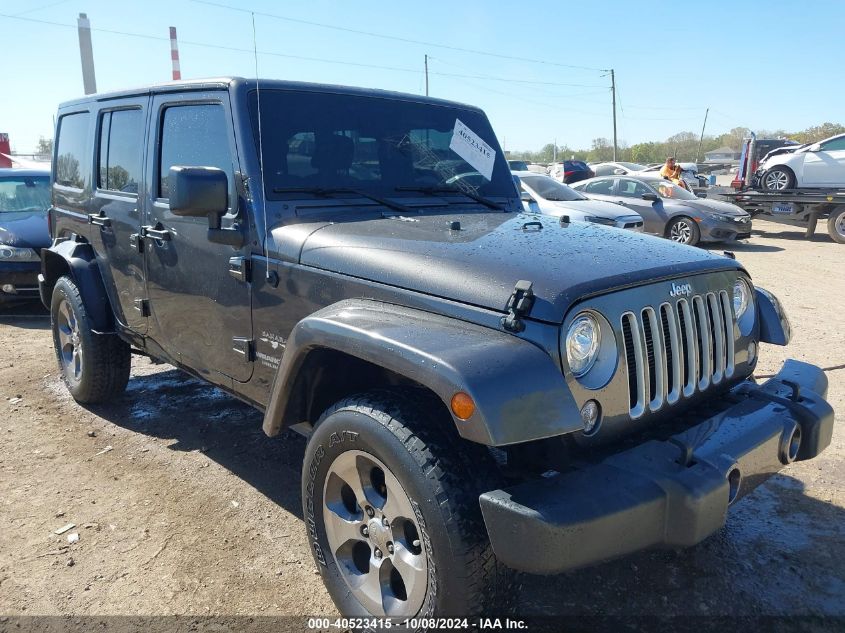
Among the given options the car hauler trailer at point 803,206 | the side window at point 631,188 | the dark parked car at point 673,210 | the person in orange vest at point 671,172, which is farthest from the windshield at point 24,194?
the car hauler trailer at point 803,206

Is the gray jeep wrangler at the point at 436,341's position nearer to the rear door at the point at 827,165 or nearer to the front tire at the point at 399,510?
the front tire at the point at 399,510

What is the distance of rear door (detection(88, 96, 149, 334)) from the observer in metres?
3.99

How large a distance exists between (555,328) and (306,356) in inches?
38.7

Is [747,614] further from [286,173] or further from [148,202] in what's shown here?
[148,202]

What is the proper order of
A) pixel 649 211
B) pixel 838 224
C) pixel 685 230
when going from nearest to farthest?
1. pixel 685 230
2. pixel 649 211
3. pixel 838 224

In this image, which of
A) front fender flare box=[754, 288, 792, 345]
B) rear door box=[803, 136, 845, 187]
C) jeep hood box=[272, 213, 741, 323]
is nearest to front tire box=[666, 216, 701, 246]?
rear door box=[803, 136, 845, 187]

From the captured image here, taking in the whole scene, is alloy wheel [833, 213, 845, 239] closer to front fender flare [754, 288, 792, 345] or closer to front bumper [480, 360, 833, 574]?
front fender flare [754, 288, 792, 345]

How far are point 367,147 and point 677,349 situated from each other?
5.91ft

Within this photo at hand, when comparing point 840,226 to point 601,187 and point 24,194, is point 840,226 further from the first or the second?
point 24,194

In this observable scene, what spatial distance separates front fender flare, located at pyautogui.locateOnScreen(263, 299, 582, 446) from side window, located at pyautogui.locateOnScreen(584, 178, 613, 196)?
12635 millimetres

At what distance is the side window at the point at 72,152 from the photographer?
470 centimetres

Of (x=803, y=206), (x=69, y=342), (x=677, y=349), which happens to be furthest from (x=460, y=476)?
(x=803, y=206)

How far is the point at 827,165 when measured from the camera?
51.1 ft

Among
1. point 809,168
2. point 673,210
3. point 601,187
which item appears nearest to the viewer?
point 673,210
